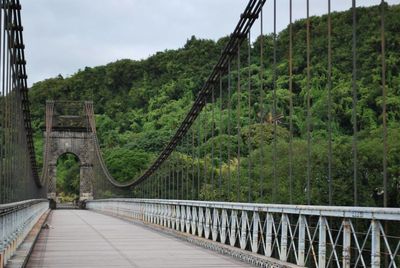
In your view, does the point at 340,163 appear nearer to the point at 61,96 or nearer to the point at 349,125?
the point at 349,125

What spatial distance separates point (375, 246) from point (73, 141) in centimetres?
Result: 8142

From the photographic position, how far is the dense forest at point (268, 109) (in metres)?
30.2

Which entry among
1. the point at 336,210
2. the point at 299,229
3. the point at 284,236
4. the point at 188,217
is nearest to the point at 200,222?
the point at 188,217

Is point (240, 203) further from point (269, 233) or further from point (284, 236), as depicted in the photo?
point (284, 236)

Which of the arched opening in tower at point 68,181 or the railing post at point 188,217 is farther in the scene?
the arched opening in tower at point 68,181

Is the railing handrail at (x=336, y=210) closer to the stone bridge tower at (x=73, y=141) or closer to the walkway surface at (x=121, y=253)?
the walkway surface at (x=121, y=253)

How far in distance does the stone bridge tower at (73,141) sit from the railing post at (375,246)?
7510 centimetres

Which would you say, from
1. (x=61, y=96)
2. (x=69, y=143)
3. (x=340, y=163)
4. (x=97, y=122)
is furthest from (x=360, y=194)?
(x=61, y=96)

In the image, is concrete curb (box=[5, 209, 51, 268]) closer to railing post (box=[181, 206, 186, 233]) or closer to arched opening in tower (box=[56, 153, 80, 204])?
railing post (box=[181, 206, 186, 233])

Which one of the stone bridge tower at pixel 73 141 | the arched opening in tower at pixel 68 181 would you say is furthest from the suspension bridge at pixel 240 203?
the arched opening in tower at pixel 68 181

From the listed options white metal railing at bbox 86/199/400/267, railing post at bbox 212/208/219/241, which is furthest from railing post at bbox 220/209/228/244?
railing post at bbox 212/208/219/241

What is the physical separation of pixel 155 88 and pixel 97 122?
12.9 metres

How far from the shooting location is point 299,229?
32.4 feet

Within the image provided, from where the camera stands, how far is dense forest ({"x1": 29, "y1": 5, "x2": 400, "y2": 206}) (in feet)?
99.2
